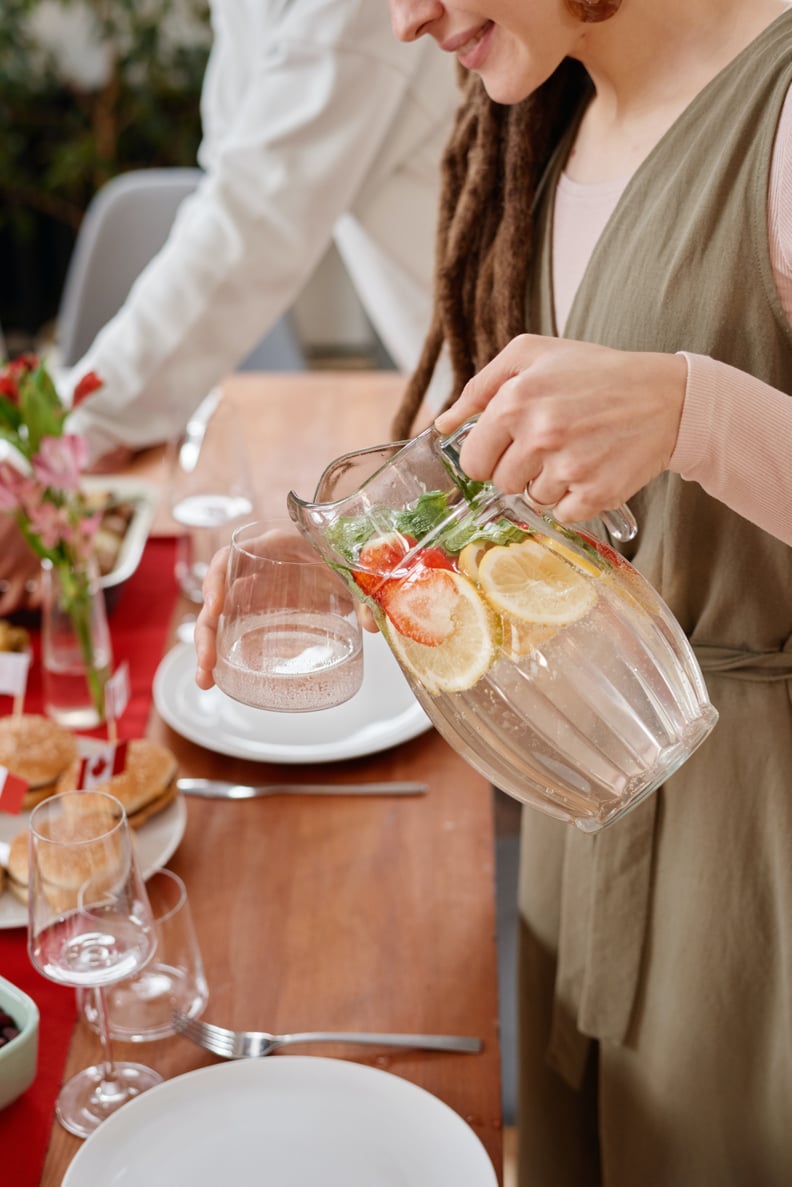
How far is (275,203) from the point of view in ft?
5.83

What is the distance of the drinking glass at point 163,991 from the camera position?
100 centimetres

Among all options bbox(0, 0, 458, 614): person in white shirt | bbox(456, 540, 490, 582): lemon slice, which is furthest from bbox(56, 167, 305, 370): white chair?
bbox(456, 540, 490, 582): lemon slice

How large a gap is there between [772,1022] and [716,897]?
0.13m

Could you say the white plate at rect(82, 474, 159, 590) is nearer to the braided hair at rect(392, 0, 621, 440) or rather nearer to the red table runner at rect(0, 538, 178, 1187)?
the red table runner at rect(0, 538, 178, 1187)

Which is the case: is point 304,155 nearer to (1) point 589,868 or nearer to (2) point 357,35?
(2) point 357,35

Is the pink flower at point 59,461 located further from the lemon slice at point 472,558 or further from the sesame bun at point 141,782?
the lemon slice at point 472,558

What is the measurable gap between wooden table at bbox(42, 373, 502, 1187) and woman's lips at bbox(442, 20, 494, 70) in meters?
0.71

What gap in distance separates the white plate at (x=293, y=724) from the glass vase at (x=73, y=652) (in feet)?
0.24

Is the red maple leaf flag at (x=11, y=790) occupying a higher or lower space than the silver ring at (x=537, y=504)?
lower

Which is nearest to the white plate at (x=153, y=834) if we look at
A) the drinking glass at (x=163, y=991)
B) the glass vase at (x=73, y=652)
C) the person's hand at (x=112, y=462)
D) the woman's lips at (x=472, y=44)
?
the drinking glass at (x=163, y=991)

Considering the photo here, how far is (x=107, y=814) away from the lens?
96cm

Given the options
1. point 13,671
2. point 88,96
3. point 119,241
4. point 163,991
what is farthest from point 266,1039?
point 88,96

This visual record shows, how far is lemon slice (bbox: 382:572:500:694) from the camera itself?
2.35 feet

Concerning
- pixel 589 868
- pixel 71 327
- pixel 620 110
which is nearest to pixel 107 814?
pixel 589 868
